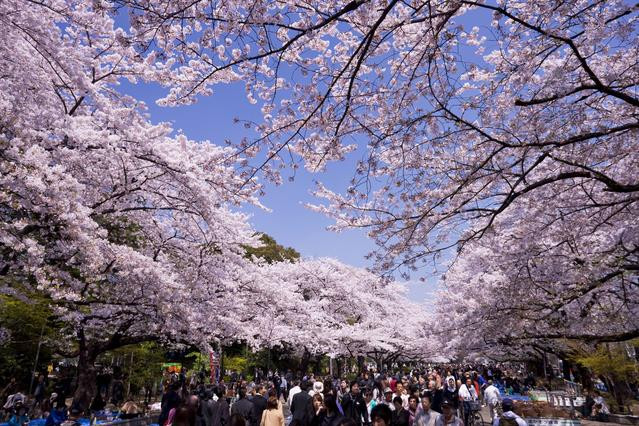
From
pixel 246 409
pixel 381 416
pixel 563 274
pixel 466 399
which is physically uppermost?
pixel 563 274

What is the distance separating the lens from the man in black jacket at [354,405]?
8070mm

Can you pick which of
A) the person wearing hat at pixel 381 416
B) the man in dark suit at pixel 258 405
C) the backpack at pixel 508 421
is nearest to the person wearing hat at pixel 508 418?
the backpack at pixel 508 421

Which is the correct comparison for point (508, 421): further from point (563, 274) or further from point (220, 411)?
point (563, 274)

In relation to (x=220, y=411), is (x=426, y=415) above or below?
above

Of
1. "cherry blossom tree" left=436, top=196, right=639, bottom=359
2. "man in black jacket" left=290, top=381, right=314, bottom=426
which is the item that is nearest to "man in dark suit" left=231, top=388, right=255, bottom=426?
"man in black jacket" left=290, top=381, right=314, bottom=426

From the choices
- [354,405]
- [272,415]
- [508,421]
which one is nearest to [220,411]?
[272,415]

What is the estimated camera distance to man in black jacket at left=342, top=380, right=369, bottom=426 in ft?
26.5

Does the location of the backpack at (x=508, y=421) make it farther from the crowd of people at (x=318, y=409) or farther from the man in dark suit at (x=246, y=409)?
the man in dark suit at (x=246, y=409)

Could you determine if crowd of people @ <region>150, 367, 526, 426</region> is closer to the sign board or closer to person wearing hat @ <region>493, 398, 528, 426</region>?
person wearing hat @ <region>493, 398, 528, 426</region>

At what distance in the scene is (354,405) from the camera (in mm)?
8344

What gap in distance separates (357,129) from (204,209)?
6269mm

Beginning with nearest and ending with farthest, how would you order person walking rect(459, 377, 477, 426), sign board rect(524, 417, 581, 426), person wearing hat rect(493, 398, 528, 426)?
person wearing hat rect(493, 398, 528, 426)
sign board rect(524, 417, 581, 426)
person walking rect(459, 377, 477, 426)

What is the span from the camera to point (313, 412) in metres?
7.44

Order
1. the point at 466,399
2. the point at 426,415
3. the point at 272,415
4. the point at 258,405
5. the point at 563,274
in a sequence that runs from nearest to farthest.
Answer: the point at 426,415 → the point at 272,415 → the point at 258,405 → the point at 563,274 → the point at 466,399
